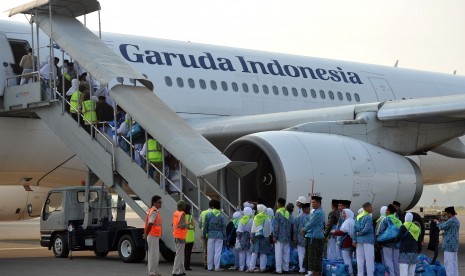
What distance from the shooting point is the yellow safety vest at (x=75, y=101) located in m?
16.0

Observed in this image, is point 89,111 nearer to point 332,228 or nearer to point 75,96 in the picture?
point 75,96

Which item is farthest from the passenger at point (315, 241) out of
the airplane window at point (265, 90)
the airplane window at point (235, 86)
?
the airplane window at point (265, 90)

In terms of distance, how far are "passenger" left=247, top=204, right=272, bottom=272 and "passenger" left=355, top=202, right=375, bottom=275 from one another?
164 centimetres

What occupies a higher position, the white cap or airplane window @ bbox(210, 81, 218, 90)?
airplane window @ bbox(210, 81, 218, 90)

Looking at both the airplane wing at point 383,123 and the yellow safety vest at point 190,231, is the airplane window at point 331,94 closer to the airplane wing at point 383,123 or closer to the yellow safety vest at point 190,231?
the airplane wing at point 383,123

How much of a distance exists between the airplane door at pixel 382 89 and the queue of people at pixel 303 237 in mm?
8233

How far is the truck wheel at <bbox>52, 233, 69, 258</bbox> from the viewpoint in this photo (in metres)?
17.0

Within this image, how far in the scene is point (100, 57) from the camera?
16.0 m

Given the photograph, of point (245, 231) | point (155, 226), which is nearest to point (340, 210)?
point (245, 231)

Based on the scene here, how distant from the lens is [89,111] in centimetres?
1591

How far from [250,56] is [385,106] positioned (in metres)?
4.85

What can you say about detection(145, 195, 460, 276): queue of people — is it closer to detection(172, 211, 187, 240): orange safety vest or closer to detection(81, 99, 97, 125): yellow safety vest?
detection(172, 211, 187, 240): orange safety vest

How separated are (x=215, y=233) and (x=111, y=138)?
2.59 meters

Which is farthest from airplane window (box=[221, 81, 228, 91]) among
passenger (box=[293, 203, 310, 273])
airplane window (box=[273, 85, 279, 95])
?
passenger (box=[293, 203, 310, 273])
